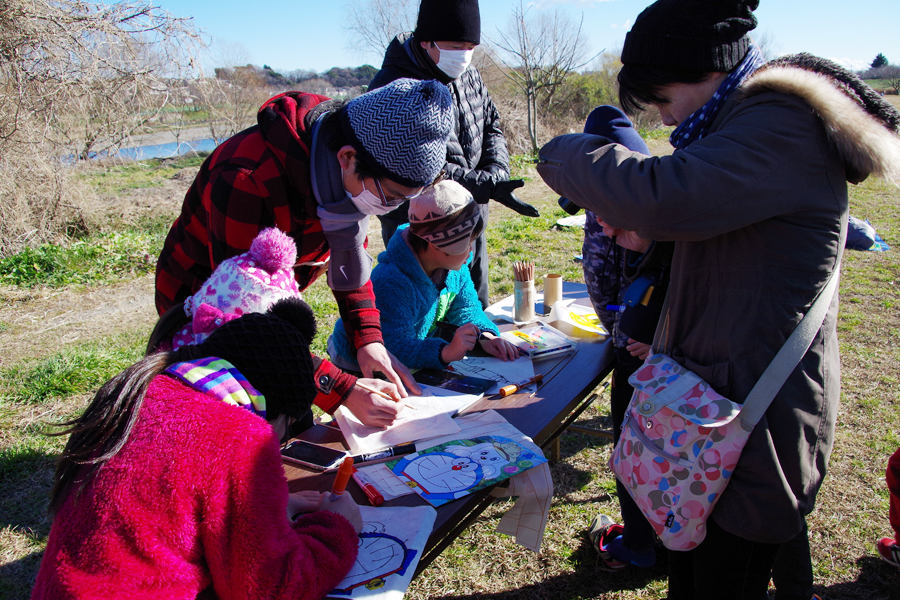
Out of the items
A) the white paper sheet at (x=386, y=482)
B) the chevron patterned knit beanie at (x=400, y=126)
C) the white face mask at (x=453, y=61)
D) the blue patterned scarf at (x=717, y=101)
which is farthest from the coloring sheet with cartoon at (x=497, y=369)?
the white face mask at (x=453, y=61)

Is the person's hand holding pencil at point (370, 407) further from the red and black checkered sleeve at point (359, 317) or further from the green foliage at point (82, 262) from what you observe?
the green foliage at point (82, 262)

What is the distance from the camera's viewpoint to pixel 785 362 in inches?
44.2

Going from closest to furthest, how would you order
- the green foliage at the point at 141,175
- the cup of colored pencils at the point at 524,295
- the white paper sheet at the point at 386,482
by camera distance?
the white paper sheet at the point at 386,482
the cup of colored pencils at the point at 524,295
the green foliage at the point at 141,175

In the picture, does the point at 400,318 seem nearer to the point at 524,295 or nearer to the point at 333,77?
the point at 524,295

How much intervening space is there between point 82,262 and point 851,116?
6.26 metres

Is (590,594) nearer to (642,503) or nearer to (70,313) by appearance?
(642,503)

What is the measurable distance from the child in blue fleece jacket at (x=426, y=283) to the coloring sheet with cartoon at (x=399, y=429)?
39 centimetres

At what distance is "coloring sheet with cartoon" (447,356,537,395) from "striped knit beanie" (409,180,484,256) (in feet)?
1.41

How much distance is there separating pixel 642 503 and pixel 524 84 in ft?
48.6

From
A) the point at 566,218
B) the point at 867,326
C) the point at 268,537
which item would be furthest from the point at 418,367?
the point at 566,218

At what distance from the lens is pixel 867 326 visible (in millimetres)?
4266

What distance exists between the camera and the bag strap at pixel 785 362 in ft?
3.68

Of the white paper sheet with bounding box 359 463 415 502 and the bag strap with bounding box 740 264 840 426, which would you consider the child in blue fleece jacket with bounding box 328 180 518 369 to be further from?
the bag strap with bounding box 740 264 840 426

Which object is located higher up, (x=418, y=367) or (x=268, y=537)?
(x=268, y=537)
